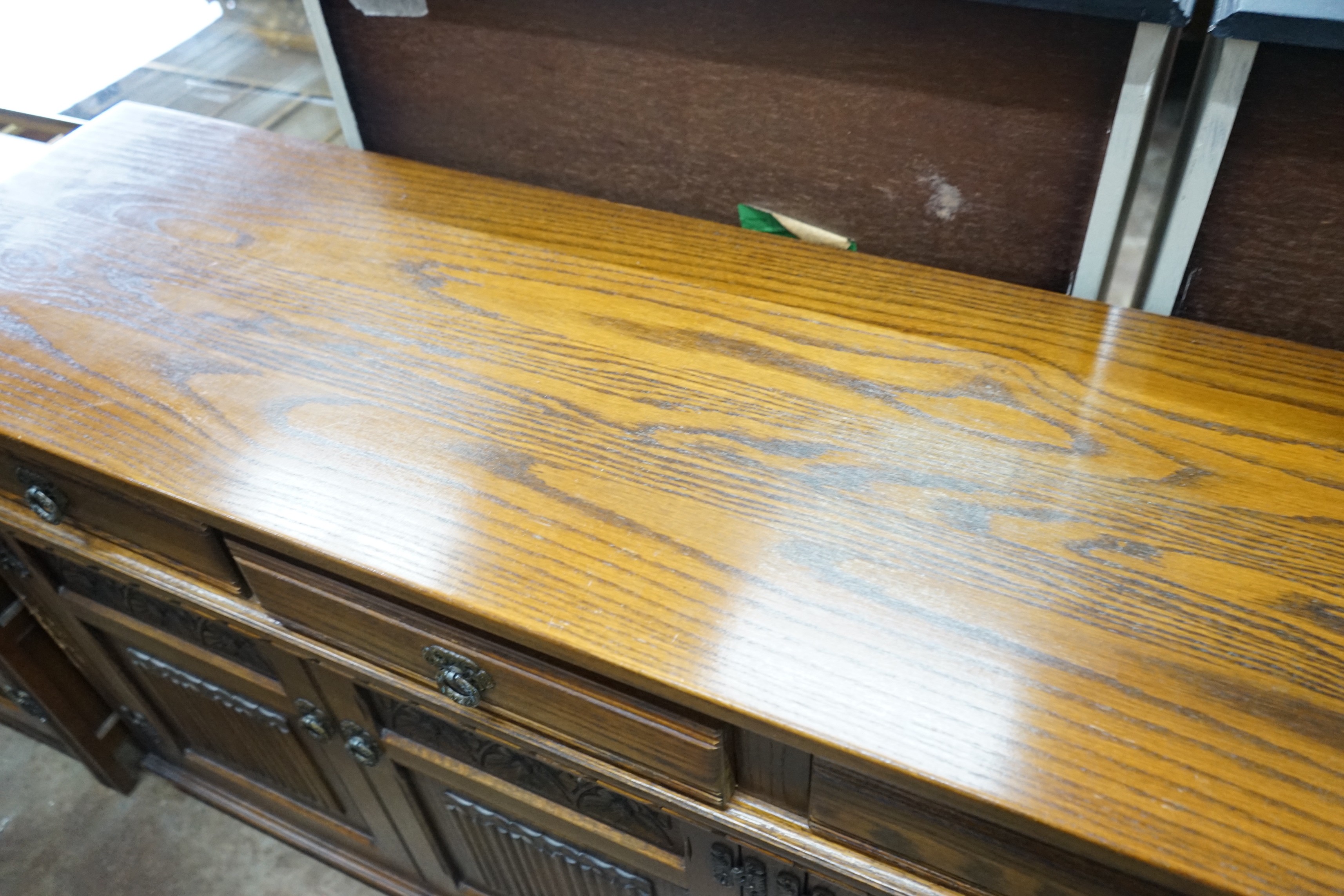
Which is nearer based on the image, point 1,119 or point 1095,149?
point 1095,149

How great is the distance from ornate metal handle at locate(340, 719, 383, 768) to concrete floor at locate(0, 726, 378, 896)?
44cm

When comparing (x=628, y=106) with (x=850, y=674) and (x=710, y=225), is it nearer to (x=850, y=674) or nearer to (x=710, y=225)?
(x=710, y=225)

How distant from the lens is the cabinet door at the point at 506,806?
2.45ft

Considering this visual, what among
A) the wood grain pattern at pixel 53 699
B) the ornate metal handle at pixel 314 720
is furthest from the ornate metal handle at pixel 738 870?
the wood grain pattern at pixel 53 699

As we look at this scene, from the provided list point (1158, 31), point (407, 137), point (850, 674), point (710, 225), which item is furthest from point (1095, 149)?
point (407, 137)

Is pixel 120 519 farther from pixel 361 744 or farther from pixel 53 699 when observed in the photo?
pixel 53 699

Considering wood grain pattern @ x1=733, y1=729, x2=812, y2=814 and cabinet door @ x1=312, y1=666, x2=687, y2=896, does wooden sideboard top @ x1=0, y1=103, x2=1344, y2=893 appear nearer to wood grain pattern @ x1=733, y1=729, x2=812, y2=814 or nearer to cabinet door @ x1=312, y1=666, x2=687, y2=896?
wood grain pattern @ x1=733, y1=729, x2=812, y2=814

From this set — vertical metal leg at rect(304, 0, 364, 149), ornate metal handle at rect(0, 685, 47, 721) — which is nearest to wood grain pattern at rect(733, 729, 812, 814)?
vertical metal leg at rect(304, 0, 364, 149)

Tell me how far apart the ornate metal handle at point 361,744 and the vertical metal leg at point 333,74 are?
53cm

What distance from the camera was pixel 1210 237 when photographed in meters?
0.68

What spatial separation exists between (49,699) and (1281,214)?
49.3 inches

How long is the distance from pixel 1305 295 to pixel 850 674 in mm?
436

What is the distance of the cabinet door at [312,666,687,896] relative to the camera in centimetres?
75

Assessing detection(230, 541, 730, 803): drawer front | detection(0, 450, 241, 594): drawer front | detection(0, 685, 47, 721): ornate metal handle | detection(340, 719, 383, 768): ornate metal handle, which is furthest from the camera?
detection(0, 685, 47, 721): ornate metal handle
